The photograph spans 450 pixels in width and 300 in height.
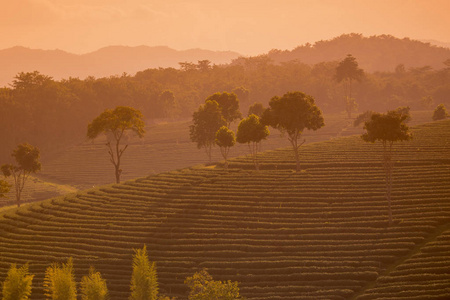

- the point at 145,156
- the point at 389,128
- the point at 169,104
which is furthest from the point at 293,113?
the point at 169,104

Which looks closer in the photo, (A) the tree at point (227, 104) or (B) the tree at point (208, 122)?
(B) the tree at point (208, 122)

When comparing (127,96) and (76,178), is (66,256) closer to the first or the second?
(76,178)

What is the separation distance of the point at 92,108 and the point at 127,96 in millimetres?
12525

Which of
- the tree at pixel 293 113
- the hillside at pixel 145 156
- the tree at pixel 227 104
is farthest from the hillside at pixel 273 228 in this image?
the hillside at pixel 145 156

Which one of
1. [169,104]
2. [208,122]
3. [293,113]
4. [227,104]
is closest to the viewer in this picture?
[293,113]

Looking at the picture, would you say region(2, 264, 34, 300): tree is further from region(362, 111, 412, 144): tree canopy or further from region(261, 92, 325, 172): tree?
region(261, 92, 325, 172): tree

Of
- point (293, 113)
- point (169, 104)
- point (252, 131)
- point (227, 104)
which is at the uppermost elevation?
point (169, 104)

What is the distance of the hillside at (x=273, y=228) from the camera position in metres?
48.2

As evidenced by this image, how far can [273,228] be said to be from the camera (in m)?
60.0

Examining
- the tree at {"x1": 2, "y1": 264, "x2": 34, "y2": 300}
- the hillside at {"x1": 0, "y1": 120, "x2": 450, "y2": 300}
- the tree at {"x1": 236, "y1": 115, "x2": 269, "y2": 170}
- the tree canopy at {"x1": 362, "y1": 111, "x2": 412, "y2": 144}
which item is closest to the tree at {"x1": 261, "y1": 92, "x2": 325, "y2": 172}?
the tree at {"x1": 236, "y1": 115, "x2": 269, "y2": 170}

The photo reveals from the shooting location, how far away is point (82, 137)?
534 ft

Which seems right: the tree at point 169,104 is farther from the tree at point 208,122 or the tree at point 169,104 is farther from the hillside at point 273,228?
the hillside at point 273,228

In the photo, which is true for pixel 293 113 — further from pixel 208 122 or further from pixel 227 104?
pixel 227 104

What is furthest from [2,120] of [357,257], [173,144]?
[357,257]
